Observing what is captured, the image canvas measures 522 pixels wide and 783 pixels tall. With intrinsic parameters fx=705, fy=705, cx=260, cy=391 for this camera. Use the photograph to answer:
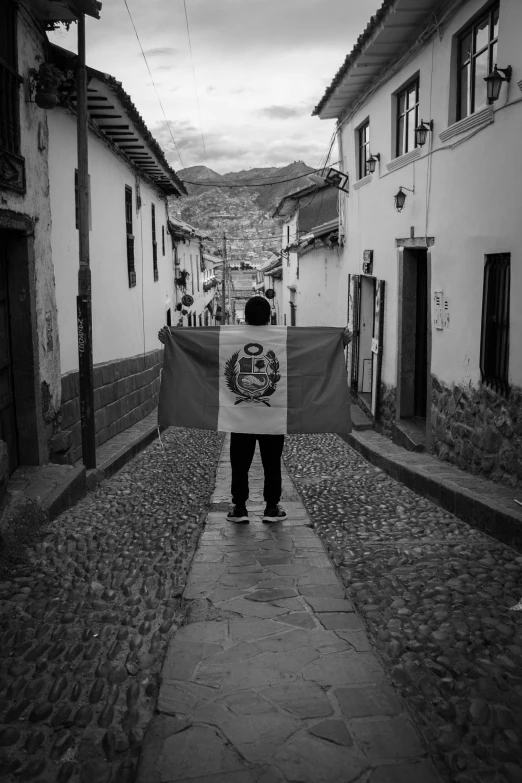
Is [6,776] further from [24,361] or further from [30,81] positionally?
[30,81]

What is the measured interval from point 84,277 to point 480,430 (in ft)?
15.2

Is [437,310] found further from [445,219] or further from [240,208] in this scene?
[240,208]

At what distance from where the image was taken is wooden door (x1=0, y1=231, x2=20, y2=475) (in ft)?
21.8

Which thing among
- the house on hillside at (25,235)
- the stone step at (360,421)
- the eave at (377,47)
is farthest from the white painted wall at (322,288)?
the house on hillside at (25,235)

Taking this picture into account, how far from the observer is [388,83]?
1140 centimetres

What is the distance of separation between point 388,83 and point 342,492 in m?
7.24

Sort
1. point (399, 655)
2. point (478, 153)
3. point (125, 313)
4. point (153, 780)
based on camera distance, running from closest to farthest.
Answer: point (153, 780) < point (399, 655) < point (478, 153) < point (125, 313)

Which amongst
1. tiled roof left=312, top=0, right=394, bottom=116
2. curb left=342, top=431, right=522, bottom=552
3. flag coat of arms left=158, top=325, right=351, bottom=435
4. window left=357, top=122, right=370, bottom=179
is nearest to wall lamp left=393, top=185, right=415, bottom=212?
tiled roof left=312, top=0, right=394, bottom=116

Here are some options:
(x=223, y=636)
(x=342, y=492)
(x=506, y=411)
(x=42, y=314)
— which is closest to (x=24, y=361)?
(x=42, y=314)

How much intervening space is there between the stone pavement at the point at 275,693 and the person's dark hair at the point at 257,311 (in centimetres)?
227

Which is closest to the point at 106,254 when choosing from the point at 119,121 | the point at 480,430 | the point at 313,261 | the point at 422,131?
the point at 119,121

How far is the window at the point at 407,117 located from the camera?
33.8 ft

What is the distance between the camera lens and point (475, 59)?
26.3 ft

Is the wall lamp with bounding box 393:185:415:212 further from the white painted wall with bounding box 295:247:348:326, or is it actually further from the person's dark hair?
the white painted wall with bounding box 295:247:348:326
